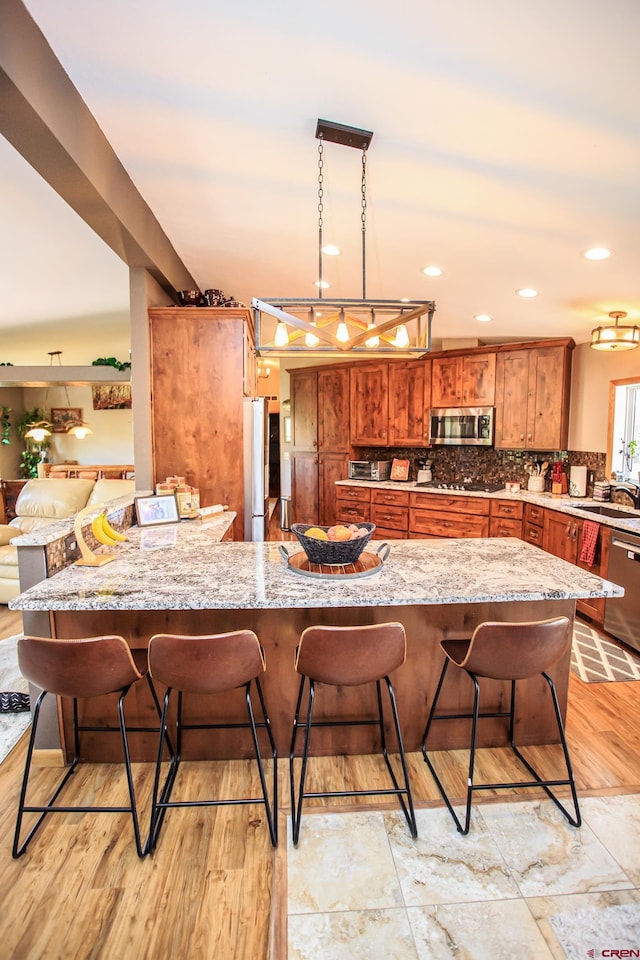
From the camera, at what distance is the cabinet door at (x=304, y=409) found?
21.3 feet

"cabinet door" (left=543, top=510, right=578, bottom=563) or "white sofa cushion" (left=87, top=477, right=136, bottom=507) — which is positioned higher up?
"white sofa cushion" (left=87, top=477, right=136, bottom=507)

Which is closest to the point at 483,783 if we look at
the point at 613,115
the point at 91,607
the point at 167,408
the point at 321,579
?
the point at 321,579

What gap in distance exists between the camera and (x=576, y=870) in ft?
5.36

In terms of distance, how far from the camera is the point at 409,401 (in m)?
5.70

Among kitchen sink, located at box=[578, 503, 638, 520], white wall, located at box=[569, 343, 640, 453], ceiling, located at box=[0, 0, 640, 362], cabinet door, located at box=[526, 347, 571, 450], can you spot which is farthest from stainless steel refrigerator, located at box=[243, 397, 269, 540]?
white wall, located at box=[569, 343, 640, 453]

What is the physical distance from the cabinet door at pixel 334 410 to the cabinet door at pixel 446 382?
1158 millimetres

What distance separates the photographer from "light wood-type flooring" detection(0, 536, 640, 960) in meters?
1.41

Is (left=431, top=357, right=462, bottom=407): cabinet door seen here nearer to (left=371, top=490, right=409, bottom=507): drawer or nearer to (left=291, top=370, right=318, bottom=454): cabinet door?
(left=371, top=490, right=409, bottom=507): drawer

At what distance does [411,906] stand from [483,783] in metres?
0.67

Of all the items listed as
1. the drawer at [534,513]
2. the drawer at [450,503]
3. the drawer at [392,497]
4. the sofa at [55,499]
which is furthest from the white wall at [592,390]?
the sofa at [55,499]

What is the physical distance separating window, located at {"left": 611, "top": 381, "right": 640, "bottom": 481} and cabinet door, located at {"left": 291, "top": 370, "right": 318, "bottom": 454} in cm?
351

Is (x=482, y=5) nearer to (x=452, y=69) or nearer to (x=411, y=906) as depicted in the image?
(x=452, y=69)

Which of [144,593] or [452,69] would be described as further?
[144,593]

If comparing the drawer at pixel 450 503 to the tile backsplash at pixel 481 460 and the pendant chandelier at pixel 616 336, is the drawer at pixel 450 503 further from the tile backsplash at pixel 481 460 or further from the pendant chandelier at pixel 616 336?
the pendant chandelier at pixel 616 336
